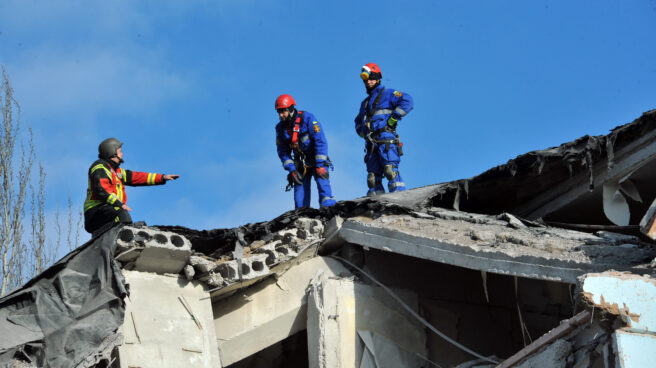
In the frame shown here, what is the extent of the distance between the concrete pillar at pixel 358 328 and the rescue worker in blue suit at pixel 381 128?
4608 millimetres

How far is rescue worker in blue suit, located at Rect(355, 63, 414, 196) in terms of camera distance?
14.6m

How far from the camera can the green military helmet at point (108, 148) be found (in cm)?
1114

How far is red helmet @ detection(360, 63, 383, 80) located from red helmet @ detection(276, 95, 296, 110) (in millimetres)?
1235

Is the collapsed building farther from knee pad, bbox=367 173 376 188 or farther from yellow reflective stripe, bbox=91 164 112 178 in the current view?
knee pad, bbox=367 173 376 188

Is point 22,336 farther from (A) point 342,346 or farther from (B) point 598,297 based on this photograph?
(B) point 598,297

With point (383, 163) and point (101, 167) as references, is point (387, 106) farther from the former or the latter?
point (101, 167)

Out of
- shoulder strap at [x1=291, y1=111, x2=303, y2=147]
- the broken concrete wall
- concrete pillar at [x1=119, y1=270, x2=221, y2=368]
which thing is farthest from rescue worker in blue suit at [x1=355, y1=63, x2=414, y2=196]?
the broken concrete wall

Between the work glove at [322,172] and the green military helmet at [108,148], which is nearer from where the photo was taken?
the green military helmet at [108,148]

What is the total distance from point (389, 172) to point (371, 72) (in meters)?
1.73

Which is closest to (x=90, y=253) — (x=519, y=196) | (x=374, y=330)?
(x=374, y=330)

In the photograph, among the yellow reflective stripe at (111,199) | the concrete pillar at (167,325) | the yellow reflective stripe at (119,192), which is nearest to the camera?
the concrete pillar at (167,325)

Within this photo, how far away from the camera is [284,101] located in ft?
48.5

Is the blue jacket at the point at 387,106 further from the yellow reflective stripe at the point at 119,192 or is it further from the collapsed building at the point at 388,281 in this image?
the yellow reflective stripe at the point at 119,192

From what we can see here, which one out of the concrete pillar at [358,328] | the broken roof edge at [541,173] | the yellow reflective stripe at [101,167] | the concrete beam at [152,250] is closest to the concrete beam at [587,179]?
the broken roof edge at [541,173]
